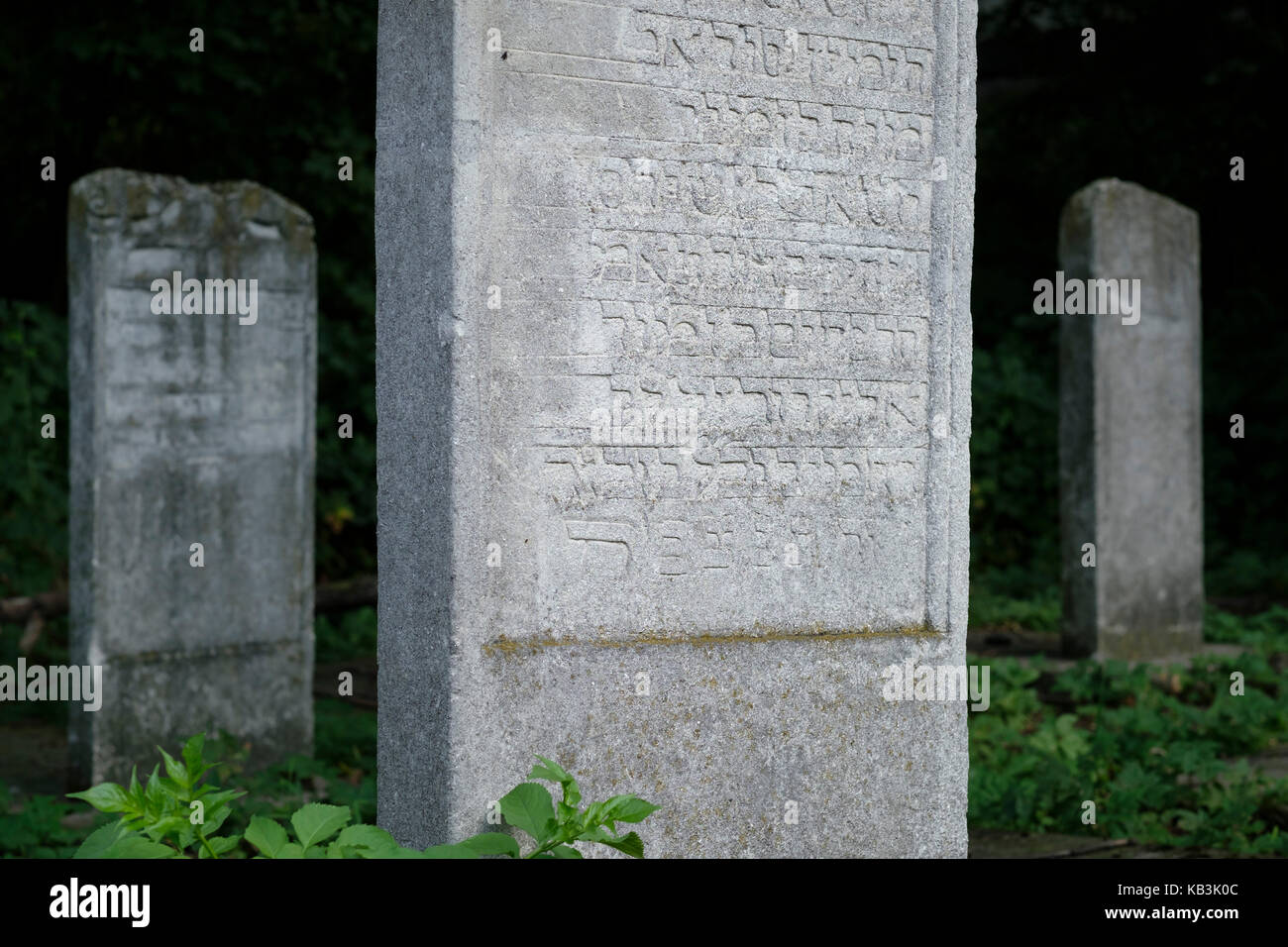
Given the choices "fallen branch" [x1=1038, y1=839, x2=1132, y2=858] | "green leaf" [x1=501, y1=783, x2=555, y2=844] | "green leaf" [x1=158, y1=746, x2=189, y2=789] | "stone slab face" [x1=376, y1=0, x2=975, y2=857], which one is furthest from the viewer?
"fallen branch" [x1=1038, y1=839, x2=1132, y2=858]

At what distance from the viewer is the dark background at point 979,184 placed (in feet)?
36.6

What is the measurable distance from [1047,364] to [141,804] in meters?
11.7

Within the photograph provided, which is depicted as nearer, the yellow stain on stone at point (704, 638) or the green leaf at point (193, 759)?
the green leaf at point (193, 759)

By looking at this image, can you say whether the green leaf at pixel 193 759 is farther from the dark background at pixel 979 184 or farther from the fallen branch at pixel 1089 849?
the dark background at pixel 979 184

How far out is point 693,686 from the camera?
11.5 feet

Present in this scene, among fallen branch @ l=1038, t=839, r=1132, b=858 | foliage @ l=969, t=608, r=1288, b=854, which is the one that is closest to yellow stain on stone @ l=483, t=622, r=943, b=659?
fallen branch @ l=1038, t=839, r=1132, b=858

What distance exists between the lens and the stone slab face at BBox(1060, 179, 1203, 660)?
8438 mm

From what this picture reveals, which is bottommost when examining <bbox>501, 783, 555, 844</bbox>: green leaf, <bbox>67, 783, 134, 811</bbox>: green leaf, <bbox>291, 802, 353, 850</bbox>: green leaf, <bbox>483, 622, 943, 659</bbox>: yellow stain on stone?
<bbox>501, 783, 555, 844</bbox>: green leaf

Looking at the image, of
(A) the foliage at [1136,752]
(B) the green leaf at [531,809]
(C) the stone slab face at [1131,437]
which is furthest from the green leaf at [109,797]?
(C) the stone slab face at [1131,437]

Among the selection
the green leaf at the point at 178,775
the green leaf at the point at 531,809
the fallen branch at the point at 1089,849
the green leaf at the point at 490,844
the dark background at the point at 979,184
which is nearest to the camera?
the green leaf at the point at 178,775

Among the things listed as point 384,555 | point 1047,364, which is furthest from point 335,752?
point 1047,364

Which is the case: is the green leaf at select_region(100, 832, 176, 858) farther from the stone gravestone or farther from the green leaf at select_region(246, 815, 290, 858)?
the stone gravestone

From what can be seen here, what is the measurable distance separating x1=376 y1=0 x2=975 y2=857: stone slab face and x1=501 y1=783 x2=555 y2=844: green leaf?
243mm

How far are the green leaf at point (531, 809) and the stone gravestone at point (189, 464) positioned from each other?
Answer: 11.9 feet
